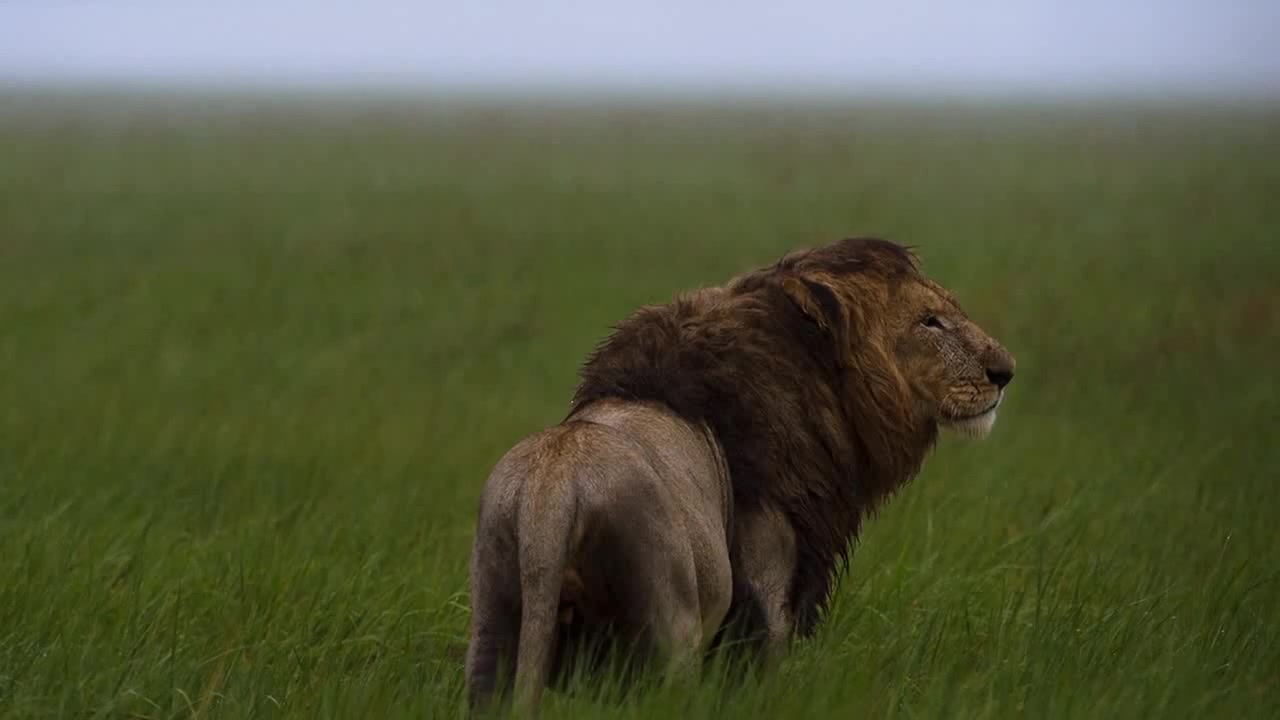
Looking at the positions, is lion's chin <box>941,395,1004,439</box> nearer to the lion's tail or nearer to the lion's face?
the lion's face

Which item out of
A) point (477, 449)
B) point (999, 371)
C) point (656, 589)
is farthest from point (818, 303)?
point (477, 449)

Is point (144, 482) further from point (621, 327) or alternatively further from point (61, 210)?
point (61, 210)

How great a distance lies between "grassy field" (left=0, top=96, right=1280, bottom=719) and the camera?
444 cm

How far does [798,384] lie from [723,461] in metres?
0.30

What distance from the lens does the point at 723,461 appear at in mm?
4113

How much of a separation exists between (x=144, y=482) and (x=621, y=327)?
3461 millimetres

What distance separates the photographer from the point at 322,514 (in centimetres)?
698

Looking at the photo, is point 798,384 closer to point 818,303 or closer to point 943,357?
point 818,303

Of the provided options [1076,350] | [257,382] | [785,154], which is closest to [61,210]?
[257,382]

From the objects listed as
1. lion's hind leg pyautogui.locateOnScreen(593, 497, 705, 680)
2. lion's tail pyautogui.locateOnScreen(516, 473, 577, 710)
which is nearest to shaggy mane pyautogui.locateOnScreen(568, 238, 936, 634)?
lion's hind leg pyautogui.locateOnScreen(593, 497, 705, 680)

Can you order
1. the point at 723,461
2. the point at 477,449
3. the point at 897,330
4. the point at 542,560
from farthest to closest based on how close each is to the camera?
the point at 477,449 → the point at 897,330 → the point at 723,461 → the point at 542,560

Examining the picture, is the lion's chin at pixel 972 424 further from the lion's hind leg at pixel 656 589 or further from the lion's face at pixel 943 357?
the lion's hind leg at pixel 656 589

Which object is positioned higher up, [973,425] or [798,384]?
[798,384]

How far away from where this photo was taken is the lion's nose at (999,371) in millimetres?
4566
